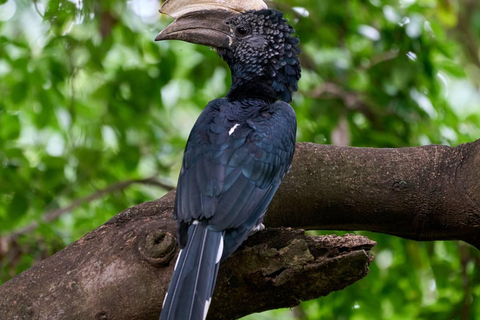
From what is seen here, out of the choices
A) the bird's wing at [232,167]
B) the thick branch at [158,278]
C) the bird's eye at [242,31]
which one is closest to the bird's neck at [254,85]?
the bird's eye at [242,31]

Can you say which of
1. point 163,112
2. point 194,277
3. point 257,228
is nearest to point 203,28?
point 257,228

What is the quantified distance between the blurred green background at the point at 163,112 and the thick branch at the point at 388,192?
161cm

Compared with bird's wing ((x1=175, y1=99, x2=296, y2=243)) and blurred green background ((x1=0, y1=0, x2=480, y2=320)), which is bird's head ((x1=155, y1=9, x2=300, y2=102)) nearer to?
bird's wing ((x1=175, y1=99, x2=296, y2=243))

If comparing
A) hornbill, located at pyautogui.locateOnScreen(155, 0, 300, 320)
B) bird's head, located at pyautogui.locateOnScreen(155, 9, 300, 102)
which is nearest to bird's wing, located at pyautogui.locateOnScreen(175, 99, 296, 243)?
hornbill, located at pyautogui.locateOnScreen(155, 0, 300, 320)

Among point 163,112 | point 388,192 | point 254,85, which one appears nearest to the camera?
point 388,192

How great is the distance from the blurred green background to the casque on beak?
0.88m

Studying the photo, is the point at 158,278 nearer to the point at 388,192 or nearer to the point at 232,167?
the point at 232,167

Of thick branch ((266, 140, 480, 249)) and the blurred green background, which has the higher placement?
thick branch ((266, 140, 480, 249))

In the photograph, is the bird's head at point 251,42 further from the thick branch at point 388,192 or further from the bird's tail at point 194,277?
the bird's tail at point 194,277

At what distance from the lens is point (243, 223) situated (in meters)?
2.68

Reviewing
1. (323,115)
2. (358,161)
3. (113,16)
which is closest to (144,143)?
(113,16)

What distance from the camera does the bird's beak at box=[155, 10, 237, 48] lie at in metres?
3.70

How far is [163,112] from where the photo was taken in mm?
5926

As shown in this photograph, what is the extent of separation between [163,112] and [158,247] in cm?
343
